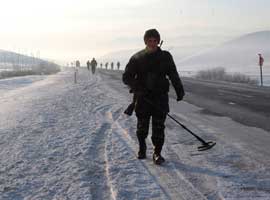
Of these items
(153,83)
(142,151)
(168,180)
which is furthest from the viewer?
(142,151)

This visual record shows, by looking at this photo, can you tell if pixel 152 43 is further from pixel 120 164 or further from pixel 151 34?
pixel 120 164

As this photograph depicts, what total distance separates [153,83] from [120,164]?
3.97 feet

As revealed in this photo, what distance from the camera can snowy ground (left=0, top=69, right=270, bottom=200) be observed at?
4566mm

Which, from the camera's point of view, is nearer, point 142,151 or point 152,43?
point 152,43

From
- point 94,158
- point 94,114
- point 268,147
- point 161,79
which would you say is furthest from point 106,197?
point 94,114

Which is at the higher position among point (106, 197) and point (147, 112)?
point (147, 112)

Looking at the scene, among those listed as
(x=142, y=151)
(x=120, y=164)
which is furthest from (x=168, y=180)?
(x=142, y=151)

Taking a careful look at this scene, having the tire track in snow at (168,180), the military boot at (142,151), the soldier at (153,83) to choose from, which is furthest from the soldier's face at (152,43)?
the tire track in snow at (168,180)

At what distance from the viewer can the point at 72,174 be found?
520 cm

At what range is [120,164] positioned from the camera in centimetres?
568

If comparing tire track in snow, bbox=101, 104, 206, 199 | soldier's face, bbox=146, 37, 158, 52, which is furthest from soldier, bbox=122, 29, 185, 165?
tire track in snow, bbox=101, 104, 206, 199

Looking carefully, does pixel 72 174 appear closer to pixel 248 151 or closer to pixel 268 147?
pixel 248 151

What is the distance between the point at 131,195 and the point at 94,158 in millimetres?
1695

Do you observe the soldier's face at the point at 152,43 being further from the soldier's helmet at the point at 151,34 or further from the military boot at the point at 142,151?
the military boot at the point at 142,151
